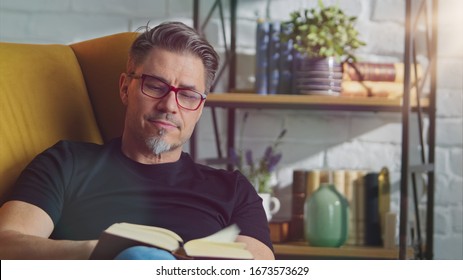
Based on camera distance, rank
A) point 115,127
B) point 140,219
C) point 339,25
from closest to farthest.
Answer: point 140,219
point 115,127
point 339,25

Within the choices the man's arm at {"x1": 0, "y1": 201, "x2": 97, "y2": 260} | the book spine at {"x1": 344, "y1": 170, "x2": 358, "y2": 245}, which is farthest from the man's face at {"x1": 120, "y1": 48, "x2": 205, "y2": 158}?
the book spine at {"x1": 344, "y1": 170, "x2": 358, "y2": 245}

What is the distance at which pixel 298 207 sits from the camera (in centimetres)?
258

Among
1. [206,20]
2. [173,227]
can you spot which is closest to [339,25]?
[206,20]

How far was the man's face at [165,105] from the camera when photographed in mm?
1549

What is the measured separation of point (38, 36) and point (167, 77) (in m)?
1.29

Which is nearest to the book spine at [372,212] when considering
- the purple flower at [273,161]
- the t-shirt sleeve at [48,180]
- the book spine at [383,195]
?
the book spine at [383,195]

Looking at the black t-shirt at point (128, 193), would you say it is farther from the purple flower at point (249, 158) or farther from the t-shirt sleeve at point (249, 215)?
the purple flower at point (249, 158)

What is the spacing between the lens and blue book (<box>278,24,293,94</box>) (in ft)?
8.14

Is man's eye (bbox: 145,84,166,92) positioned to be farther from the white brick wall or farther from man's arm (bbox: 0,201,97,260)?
the white brick wall

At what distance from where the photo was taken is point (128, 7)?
108 inches

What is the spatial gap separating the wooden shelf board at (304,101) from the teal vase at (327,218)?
0.23 meters

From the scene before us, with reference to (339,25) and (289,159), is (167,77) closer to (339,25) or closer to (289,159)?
(339,25)

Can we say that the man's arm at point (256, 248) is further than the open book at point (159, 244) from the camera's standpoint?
Yes

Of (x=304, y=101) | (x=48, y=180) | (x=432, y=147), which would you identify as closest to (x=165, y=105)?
(x=48, y=180)
